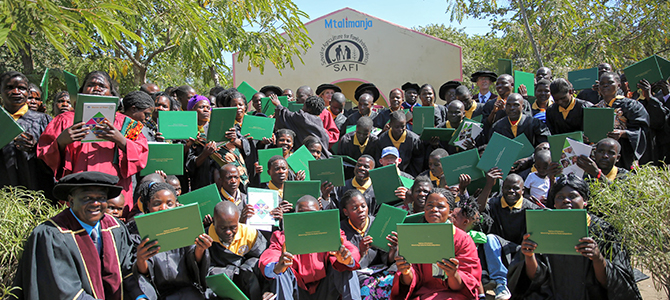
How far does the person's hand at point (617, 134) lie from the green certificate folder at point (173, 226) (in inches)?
222

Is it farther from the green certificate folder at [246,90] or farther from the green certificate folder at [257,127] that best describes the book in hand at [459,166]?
the green certificate folder at [246,90]

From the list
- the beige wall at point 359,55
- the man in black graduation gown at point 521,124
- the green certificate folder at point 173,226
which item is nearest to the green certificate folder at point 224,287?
the green certificate folder at point 173,226

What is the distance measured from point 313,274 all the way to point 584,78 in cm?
705

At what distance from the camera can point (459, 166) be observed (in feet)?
19.6

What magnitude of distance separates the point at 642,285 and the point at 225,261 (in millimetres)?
4639

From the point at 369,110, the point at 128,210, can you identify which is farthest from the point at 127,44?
the point at 128,210

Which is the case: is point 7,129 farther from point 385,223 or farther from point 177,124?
point 385,223

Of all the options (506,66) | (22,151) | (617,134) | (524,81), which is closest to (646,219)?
(617,134)

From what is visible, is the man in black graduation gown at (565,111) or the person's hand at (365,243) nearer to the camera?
the person's hand at (365,243)

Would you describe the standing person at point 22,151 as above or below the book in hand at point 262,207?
above

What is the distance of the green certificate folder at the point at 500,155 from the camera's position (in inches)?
231

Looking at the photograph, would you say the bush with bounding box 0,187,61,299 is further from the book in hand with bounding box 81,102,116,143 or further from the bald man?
the bald man

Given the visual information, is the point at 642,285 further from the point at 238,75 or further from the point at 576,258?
the point at 238,75

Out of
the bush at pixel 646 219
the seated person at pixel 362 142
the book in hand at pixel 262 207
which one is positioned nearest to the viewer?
the bush at pixel 646 219
